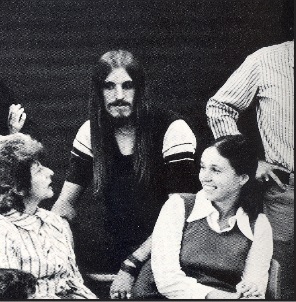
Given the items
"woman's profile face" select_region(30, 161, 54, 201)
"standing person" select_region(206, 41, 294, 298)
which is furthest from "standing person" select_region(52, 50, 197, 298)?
"standing person" select_region(206, 41, 294, 298)

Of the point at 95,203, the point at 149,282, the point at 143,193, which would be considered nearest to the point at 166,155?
the point at 143,193

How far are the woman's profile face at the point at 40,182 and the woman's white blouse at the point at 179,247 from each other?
0.73 meters

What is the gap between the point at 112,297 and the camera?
3.47m

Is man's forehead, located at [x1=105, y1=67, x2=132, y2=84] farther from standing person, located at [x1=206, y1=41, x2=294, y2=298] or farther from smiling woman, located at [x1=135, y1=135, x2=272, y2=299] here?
smiling woman, located at [x1=135, y1=135, x2=272, y2=299]

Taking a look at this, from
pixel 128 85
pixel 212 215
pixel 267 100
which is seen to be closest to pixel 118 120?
pixel 128 85

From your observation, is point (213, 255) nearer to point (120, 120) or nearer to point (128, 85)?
point (120, 120)

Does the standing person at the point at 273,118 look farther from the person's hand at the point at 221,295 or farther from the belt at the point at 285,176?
the person's hand at the point at 221,295

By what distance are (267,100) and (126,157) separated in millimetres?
960

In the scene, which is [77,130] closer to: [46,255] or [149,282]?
[46,255]

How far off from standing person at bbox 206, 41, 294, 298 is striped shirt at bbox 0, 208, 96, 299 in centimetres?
120

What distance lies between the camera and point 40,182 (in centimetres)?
355

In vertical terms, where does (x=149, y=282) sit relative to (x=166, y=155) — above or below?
below

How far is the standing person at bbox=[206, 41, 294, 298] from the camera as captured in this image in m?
3.46

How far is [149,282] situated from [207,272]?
36 centimetres
